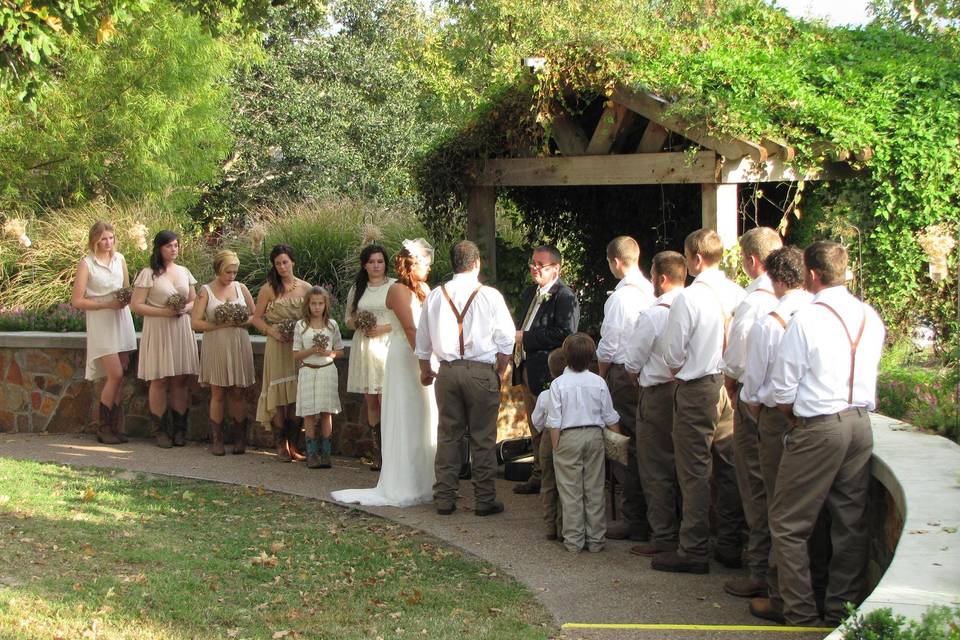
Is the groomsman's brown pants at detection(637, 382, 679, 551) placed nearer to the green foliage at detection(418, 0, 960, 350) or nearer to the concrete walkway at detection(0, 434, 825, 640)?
the concrete walkway at detection(0, 434, 825, 640)

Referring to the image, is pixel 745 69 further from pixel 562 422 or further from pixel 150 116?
pixel 150 116

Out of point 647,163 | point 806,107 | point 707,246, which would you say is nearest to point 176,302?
point 647,163

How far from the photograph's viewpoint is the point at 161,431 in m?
10.9

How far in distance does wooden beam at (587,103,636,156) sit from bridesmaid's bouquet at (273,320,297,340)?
318 centimetres

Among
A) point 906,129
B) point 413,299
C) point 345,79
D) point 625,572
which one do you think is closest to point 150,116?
point 345,79

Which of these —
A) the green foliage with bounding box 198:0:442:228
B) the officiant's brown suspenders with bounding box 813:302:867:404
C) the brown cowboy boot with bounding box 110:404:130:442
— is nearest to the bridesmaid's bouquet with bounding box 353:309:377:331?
the brown cowboy boot with bounding box 110:404:130:442

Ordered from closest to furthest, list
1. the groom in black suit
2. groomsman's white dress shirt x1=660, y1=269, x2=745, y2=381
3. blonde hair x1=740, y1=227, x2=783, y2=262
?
1. blonde hair x1=740, y1=227, x2=783, y2=262
2. groomsman's white dress shirt x1=660, y1=269, x2=745, y2=381
3. the groom in black suit

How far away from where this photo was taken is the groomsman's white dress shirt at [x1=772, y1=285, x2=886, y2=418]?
5305 millimetres

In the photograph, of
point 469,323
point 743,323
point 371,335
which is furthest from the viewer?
point 371,335

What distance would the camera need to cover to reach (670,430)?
6977mm

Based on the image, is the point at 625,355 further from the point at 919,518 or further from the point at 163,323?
the point at 163,323

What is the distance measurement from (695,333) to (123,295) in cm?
612

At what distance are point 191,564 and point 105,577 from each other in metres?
0.53

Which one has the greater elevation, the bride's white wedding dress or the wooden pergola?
the wooden pergola
